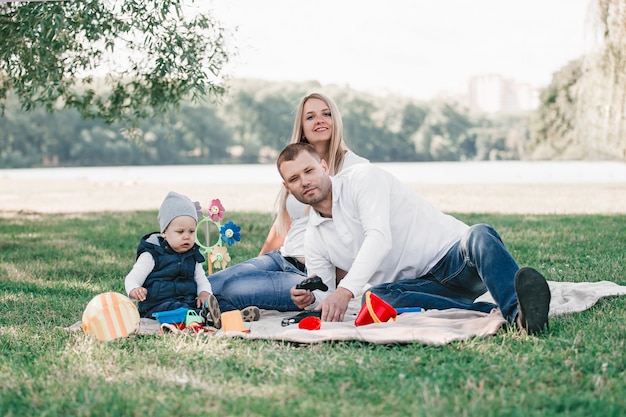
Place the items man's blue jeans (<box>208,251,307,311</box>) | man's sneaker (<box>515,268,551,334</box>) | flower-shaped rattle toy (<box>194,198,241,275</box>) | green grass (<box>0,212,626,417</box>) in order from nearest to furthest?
green grass (<box>0,212,626,417</box>) < man's sneaker (<box>515,268,551,334</box>) < man's blue jeans (<box>208,251,307,311</box>) < flower-shaped rattle toy (<box>194,198,241,275</box>)

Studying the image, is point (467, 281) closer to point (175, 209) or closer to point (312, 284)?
point (312, 284)

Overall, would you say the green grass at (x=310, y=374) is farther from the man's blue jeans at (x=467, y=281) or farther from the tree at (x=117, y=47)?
the tree at (x=117, y=47)

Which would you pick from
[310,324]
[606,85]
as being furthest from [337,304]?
[606,85]

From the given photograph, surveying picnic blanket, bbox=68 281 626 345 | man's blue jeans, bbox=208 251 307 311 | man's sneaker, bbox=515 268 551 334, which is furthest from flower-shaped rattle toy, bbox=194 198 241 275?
man's sneaker, bbox=515 268 551 334

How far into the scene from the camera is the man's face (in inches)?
134

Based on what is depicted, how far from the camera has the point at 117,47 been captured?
7.64m

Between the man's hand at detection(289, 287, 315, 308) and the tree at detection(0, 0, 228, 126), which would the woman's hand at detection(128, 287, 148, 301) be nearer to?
the man's hand at detection(289, 287, 315, 308)

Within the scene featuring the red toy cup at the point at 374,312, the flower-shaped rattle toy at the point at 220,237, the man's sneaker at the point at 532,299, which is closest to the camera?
the man's sneaker at the point at 532,299

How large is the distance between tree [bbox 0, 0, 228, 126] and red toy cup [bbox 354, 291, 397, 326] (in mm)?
3894

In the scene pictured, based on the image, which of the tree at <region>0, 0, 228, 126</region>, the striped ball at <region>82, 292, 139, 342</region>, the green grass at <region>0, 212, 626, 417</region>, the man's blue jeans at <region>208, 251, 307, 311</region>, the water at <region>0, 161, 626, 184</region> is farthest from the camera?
the water at <region>0, 161, 626, 184</region>

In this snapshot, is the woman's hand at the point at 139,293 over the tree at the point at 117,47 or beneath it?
beneath

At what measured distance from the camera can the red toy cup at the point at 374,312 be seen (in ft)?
11.2

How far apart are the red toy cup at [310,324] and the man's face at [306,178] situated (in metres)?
0.57

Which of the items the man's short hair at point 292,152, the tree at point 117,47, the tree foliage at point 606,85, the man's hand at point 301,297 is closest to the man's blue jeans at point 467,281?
the man's hand at point 301,297
